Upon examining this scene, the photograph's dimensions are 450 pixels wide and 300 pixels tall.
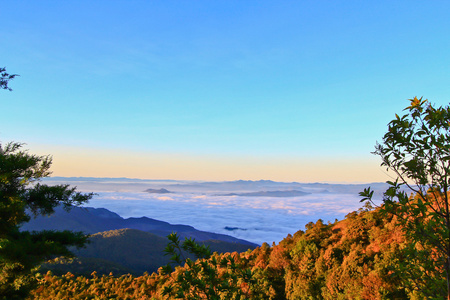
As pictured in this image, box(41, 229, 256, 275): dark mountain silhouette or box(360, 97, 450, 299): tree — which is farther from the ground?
box(360, 97, 450, 299): tree

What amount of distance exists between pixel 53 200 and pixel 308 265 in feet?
57.8

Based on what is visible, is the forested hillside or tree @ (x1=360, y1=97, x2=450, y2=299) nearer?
tree @ (x1=360, y1=97, x2=450, y2=299)

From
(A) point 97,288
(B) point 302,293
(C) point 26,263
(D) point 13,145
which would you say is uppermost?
(D) point 13,145

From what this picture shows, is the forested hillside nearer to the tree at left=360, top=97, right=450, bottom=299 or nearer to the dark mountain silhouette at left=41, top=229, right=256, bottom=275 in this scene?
the tree at left=360, top=97, right=450, bottom=299

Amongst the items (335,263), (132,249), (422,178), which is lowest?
(132,249)

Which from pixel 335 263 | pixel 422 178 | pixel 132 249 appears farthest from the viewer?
pixel 132 249

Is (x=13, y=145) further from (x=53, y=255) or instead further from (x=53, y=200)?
(x=53, y=255)

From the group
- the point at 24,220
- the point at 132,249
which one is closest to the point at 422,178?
the point at 24,220

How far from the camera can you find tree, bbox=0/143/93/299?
1477 cm

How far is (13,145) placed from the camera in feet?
60.2

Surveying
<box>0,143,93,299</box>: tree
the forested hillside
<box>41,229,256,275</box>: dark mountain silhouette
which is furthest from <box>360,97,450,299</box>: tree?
<box>41,229,256,275</box>: dark mountain silhouette

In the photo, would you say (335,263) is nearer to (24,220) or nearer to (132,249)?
(24,220)

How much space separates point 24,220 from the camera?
1681cm

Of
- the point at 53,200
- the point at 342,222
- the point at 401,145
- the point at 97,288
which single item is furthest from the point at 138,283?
the point at 401,145
